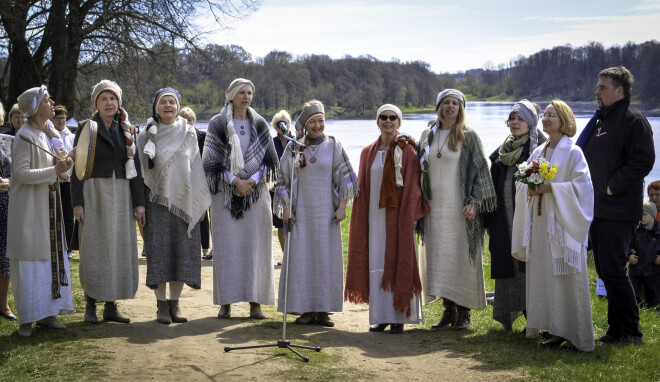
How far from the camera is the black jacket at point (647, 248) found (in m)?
8.25

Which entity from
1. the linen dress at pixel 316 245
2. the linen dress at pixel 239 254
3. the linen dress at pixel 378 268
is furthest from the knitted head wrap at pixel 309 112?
the linen dress at pixel 378 268

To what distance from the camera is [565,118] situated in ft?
20.0

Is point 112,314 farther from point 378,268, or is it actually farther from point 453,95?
point 453,95

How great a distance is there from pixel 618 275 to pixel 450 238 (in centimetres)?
150

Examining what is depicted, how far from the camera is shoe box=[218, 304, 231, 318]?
7.18 metres

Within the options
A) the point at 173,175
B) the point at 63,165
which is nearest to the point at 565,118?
the point at 173,175

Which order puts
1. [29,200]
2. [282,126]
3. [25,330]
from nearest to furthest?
[25,330] < [29,200] < [282,126]

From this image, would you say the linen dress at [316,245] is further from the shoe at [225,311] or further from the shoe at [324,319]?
the shoe at [225,311]

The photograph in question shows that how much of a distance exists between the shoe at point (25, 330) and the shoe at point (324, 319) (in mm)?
2553

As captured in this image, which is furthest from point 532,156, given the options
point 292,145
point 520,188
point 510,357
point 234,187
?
point 234,187

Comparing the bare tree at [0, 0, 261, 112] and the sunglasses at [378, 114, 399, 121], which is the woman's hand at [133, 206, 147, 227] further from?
the bare tree at [0, 0, 261, 112]

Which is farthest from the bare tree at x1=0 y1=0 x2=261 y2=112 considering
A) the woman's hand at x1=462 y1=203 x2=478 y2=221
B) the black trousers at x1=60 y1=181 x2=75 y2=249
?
the woman's hand at x1=462 y1=203 x2=478 y2=221

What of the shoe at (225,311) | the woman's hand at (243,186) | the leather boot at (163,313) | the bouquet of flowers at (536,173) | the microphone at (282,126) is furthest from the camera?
the microphone at (282,126)

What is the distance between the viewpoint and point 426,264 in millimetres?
7094
